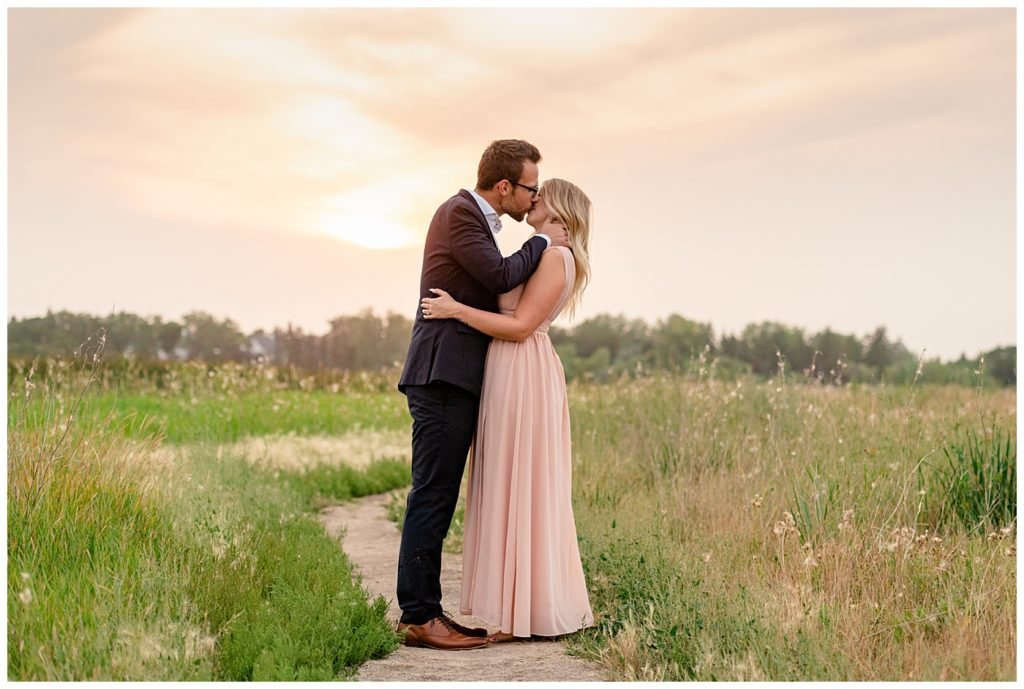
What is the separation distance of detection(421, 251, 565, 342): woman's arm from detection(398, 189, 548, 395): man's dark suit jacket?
0.21ft

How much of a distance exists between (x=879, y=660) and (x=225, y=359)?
14.9 meters

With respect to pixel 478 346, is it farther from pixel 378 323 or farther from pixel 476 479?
pixel 378 323

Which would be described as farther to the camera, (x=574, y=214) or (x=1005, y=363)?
(x=1005, y=363)

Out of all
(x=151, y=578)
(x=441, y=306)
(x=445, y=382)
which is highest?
(x=441, y=306)

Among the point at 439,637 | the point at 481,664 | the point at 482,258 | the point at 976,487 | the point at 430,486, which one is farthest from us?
the point at 976,487

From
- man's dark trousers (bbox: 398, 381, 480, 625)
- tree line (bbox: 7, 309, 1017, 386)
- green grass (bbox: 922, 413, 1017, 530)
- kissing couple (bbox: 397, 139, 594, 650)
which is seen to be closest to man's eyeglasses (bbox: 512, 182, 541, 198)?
kissing couple (bbox: 397, 139, 594, 650)

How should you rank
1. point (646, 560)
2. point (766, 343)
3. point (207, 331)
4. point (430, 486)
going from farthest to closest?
point (207, 331) → point (766, 343) → point (646, 560) → point (430, 486)

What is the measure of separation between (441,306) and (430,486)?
0.97 meters

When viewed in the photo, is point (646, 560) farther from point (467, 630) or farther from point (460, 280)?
point (460, 280)

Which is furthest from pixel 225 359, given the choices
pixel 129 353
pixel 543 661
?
pixel 543 661

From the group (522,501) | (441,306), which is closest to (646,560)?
(522,501)

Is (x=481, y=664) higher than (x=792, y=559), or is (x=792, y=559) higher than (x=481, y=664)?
(x=792, y=559)

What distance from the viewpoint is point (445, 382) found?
17.5ft

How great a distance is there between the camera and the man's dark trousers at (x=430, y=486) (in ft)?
17.6
